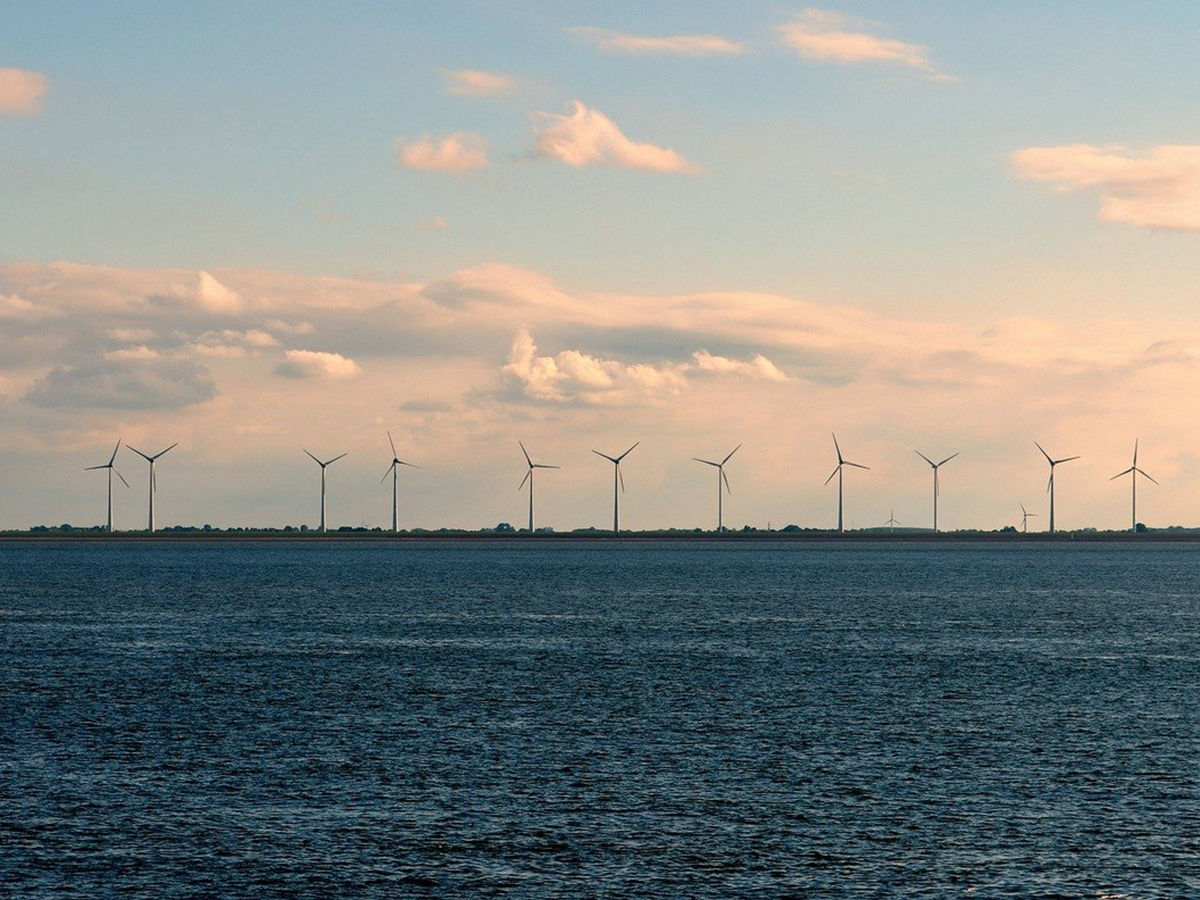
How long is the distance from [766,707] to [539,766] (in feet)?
58.2

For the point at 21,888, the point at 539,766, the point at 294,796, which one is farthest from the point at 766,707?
the point at 21,888

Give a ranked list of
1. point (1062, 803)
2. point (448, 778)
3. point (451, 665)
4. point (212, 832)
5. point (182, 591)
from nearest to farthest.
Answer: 1. point (212, 832)
2. point (1062, 803)
3. point (448, 778)
4. point (451, 665)
5. point (182, 591)

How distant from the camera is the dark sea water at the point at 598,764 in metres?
34.6

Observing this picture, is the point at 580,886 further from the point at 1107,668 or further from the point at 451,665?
the point at 1107,668

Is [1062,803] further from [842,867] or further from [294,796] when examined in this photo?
[294,796]

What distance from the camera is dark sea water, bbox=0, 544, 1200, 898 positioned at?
34562 millimetres

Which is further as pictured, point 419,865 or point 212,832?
point 212,832

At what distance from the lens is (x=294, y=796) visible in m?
42.7

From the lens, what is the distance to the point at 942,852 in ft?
119

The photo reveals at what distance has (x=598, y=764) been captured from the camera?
48.2m

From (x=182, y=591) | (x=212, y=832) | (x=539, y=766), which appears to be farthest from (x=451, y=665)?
(x=182, y=591)

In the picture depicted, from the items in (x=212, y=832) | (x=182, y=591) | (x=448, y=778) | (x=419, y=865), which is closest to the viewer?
(x=419, y=865)

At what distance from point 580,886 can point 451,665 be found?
47543 millimetres

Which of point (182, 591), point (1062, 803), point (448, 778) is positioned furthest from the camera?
point (182, 591)
